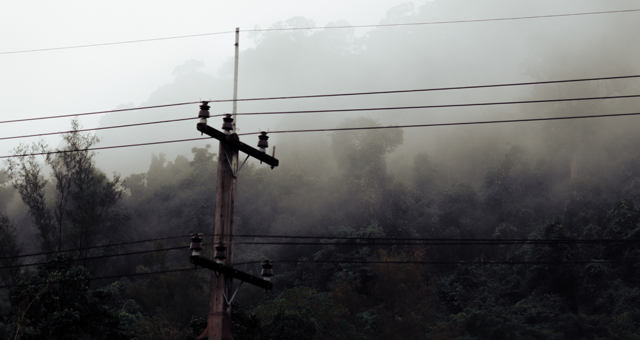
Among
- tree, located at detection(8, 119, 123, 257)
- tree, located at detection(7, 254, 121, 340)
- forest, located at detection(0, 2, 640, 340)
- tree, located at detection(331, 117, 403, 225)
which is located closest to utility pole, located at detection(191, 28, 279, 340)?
forest, located at detection(0, 2, 640, 340)

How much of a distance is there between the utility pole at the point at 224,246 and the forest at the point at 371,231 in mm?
11446

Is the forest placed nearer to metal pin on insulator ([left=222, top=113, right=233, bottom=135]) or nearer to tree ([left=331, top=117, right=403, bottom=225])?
tree ([left=331, top=117, right=403, bottom=225])

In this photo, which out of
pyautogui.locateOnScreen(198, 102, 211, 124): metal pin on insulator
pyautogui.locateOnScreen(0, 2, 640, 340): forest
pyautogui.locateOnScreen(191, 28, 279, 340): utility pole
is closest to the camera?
pyautogui.locateOnScreen(191, 28, 279, 340): utility pole

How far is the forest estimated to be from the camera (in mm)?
31734

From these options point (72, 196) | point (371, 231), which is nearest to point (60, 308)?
point (72, 196)

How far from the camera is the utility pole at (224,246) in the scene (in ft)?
29.0

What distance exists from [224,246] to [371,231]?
41.7m

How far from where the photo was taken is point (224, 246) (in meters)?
9.01

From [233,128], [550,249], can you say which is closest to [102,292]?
[233,128]

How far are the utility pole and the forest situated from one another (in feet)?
37.6

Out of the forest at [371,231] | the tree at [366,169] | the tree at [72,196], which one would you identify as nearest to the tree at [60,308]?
the forest at [371,231]

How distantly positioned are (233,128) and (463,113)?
73391mm

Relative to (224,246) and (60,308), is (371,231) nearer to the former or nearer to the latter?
(60,308)

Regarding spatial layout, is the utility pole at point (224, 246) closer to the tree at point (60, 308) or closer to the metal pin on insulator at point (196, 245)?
the metal pin on insulator at point (196, 245)
